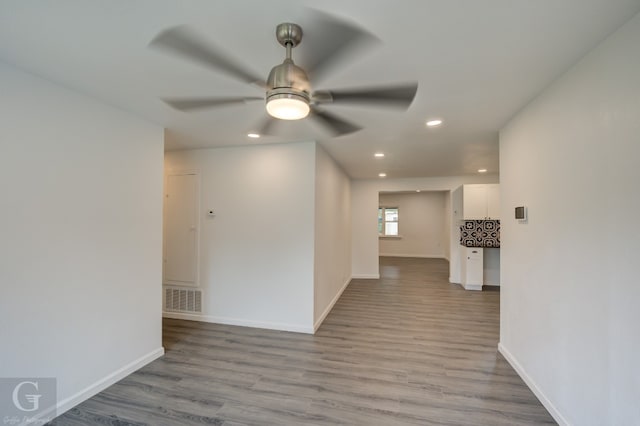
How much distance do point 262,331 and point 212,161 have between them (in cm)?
230

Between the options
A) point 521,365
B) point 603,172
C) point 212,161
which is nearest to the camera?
point 603,172

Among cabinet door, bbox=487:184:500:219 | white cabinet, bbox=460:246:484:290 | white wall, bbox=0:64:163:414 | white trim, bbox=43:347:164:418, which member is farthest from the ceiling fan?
white cabinet, bbox=460:246:484:290

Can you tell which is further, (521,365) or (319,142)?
(319,142)

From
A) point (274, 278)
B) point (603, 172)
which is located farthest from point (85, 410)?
point (603, 172)

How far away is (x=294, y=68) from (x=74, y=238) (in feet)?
6.87

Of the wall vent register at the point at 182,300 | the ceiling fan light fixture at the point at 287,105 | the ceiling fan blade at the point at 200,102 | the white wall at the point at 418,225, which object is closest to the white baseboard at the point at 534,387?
the ceiling fan light fixture at the point at 287,105

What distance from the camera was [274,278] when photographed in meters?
3.58

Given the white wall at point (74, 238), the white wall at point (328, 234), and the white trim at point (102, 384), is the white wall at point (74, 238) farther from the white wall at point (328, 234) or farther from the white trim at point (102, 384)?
the white wall at point (328, 234)

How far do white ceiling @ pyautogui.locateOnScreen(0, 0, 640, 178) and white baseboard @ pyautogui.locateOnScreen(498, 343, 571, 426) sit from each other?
2276mm

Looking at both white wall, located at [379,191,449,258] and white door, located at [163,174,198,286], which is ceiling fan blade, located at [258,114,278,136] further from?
white wall, located at [379,191,449,258]

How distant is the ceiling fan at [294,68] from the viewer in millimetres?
1371

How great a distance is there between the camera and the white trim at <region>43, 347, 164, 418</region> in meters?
2.02

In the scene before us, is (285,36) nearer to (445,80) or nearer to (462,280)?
(445,80)

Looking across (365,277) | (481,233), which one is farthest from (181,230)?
(481,233)
